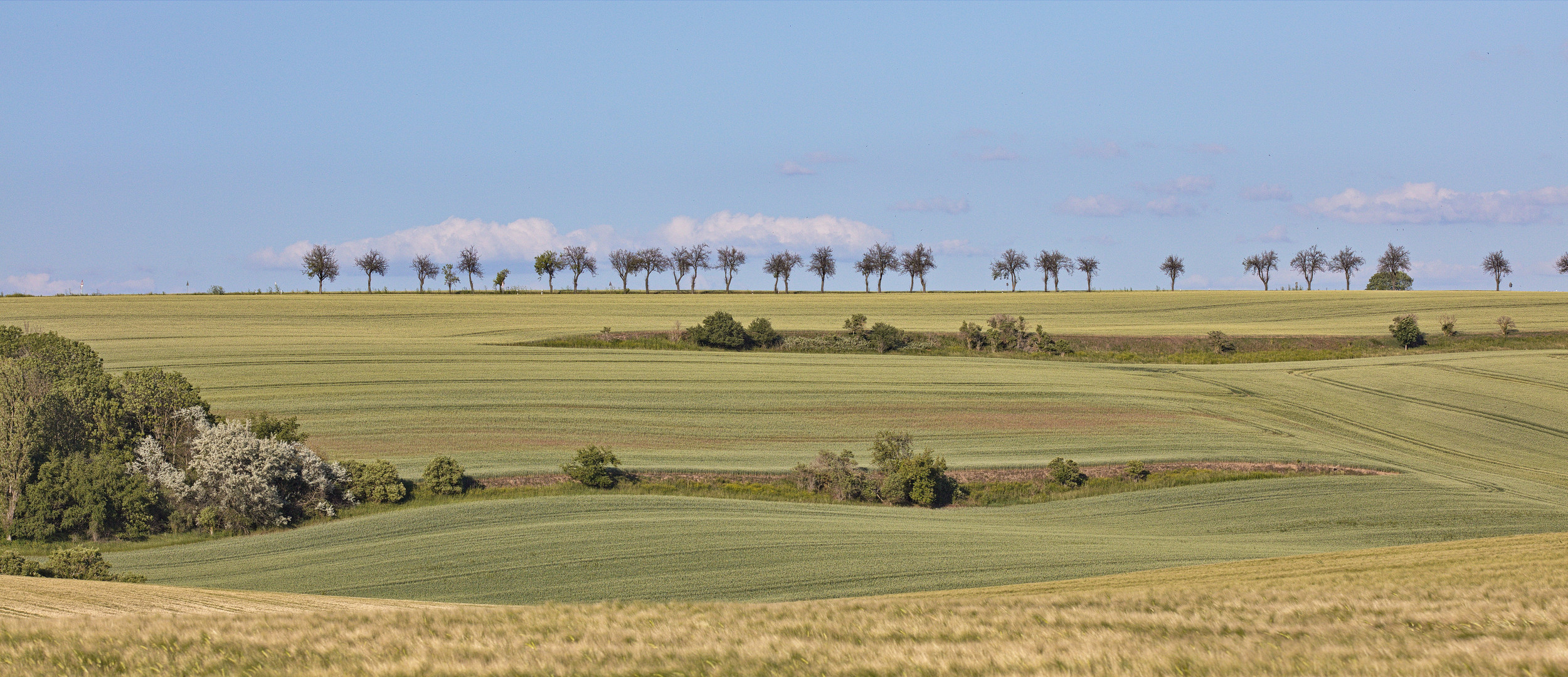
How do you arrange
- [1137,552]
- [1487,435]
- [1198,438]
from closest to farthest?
[1137,552]
[1198,438]
[1487,435]

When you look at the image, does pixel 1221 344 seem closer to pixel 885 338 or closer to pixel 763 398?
pixel 885 338

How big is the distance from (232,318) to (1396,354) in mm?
87860

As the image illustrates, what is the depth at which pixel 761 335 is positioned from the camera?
66812mm

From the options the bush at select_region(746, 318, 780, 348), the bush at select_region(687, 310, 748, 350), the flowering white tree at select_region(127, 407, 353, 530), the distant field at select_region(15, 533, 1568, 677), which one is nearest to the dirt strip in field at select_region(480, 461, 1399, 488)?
the flowering white tree at select_region(127, 407, 353, 530)

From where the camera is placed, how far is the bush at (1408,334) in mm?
65875

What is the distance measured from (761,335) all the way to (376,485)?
1494 inches

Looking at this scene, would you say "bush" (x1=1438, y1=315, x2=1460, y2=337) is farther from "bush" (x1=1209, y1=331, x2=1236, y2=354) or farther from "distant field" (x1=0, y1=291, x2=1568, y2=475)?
"bush" (x1=1209, y1=331, x2=1236, y2=354)

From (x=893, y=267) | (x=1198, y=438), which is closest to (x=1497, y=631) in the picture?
(x=1198, y=438)

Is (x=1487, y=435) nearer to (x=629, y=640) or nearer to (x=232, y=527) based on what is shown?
(x=629, y=640)

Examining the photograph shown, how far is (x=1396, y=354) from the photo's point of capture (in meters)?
62.6

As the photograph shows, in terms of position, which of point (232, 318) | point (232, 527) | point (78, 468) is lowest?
point (232, 527)

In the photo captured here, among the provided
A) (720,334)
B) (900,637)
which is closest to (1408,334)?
(720,334)

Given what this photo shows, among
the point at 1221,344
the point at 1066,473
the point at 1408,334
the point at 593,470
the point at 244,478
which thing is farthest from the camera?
the point at 1221,344

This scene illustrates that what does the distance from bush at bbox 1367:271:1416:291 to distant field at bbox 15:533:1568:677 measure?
15782cm
